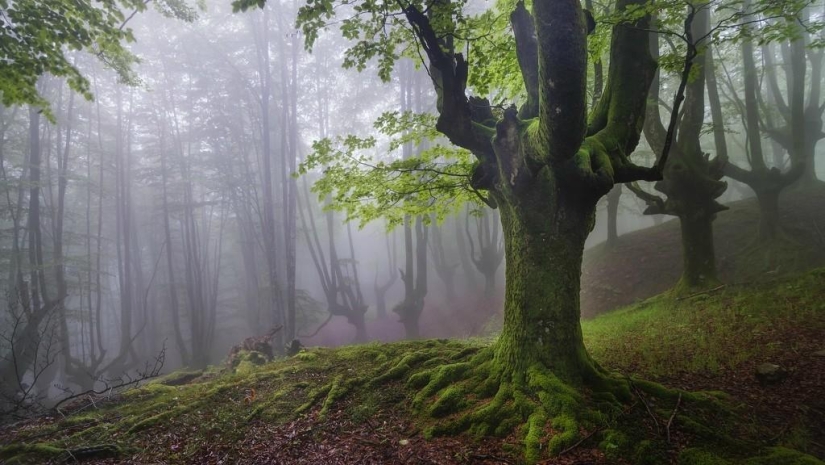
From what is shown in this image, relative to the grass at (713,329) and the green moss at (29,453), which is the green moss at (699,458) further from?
the green moss at (29,453)

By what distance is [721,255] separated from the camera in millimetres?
10914

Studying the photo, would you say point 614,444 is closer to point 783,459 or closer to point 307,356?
point 783,459

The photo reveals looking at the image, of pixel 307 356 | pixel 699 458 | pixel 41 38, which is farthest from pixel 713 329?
pixel 41 38

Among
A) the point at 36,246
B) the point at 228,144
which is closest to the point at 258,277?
the point at 228,144

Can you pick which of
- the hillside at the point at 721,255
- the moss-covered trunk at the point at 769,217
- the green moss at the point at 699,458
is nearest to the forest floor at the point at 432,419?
the green moss at the point at 699,458

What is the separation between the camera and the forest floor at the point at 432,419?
3193 millimetres

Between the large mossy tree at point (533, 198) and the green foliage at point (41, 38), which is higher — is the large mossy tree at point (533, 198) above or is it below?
below

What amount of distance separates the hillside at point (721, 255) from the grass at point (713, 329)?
2.73 metres

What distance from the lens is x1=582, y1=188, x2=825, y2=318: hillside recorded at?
949 centimetres

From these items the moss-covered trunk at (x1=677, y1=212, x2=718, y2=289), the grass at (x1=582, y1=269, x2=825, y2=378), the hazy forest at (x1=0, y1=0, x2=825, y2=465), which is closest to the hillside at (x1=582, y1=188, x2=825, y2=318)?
the hazy forest at (x1=0, y1=0, x2=825, y2=465)

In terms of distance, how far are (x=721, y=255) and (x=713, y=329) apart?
6.77 meters

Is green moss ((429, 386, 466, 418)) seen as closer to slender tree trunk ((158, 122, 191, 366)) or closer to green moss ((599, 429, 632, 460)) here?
green moss ((599, 429, 632, 460))

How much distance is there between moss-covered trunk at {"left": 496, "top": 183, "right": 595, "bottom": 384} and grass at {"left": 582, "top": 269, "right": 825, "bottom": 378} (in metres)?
1.61

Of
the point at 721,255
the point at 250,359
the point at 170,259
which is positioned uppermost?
the point at 170,259
